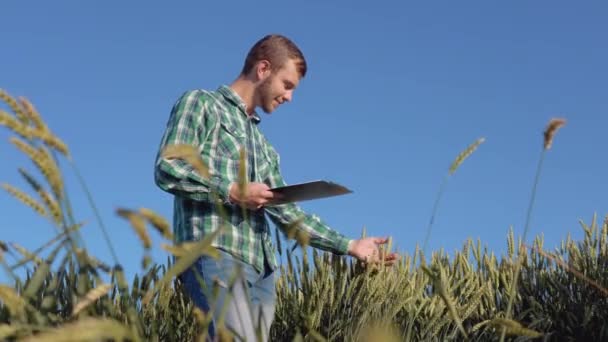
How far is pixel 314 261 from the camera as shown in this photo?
13.1ft

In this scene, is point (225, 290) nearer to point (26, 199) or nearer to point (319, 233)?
point (319, 233)

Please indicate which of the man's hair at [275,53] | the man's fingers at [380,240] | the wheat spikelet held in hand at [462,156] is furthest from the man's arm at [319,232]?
the wheat spikelet held in hand at [462,156]

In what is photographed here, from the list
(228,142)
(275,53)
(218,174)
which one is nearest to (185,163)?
(218,174)

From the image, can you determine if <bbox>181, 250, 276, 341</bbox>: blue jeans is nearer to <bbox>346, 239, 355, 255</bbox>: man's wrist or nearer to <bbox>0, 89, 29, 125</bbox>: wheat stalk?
<bbox>346, 239, 355, 255</bbox>: man's wrist

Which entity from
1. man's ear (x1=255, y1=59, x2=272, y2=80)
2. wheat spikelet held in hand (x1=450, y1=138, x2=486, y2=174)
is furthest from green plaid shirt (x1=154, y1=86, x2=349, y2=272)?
wheat spikelet held in hand (x1=450, y1=138, x2=486, y2=174)

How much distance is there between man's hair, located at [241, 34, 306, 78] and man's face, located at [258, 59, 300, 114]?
0.08ft

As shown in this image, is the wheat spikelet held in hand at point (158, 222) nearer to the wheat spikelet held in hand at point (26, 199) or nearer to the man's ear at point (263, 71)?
the wheat spikelet held in hand at point (26, 199)

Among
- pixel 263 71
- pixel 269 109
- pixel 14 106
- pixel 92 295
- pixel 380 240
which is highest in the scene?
pixel 263 71

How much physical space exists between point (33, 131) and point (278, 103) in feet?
5.84

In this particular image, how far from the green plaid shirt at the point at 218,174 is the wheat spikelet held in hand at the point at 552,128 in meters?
1.16

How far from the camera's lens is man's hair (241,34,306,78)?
312 centimetres

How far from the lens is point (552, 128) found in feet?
5.43

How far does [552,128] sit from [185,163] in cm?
135

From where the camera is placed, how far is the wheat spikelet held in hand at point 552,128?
1.65 meters
